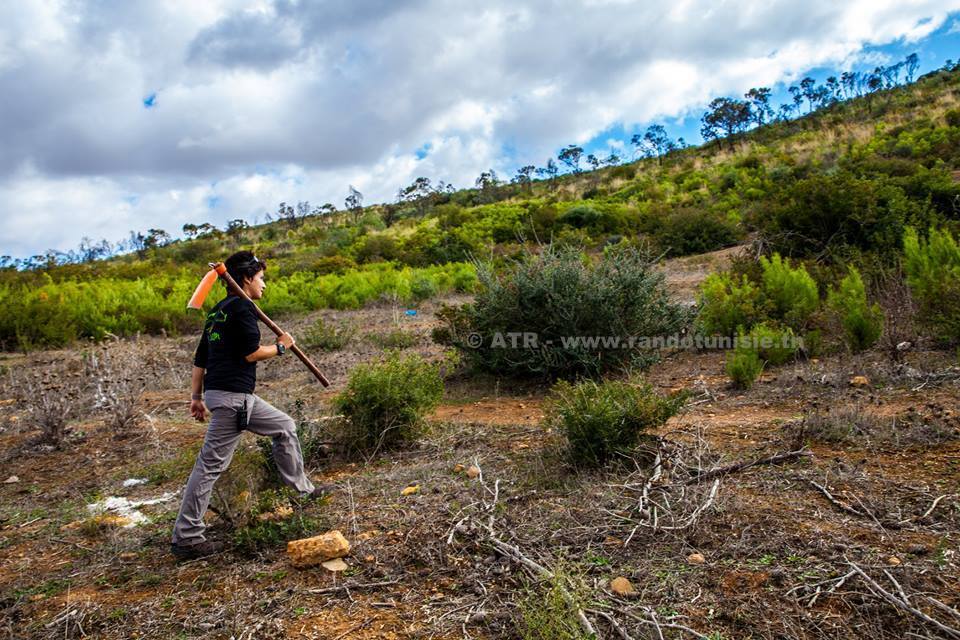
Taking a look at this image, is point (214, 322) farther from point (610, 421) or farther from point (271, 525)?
point (610, 421)

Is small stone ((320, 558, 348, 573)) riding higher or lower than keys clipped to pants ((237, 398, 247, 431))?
lower

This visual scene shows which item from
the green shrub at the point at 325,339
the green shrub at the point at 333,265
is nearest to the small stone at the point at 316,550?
the green shrub at the point at 325,339

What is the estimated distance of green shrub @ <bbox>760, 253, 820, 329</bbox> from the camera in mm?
7203

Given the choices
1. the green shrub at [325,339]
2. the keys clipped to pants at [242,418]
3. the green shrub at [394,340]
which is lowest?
the green shrub at [394,340]

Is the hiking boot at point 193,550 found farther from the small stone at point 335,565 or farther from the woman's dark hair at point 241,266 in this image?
the woman's dark hair at point 241,266

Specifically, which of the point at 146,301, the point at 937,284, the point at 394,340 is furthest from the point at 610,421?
the point at 146,301

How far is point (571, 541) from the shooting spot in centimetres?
297

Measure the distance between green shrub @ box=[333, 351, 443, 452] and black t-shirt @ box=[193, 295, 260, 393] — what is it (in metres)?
1.48

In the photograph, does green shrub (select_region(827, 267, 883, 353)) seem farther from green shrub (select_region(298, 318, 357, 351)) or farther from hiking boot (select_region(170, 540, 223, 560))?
green shrub (select_region(298, 318, 357, 351))

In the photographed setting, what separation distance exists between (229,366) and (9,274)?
21116mm

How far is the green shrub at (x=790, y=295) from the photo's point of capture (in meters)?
7.20

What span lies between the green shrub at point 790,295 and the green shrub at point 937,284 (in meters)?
1.01

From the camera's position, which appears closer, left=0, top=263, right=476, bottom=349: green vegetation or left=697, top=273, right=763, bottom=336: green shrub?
left=697, top=273, right=763, bottom=336: green shrub

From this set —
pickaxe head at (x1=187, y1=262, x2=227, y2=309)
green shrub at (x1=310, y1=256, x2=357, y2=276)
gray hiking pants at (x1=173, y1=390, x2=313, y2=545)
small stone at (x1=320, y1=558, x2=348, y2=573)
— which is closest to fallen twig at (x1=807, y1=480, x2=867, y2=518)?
small stone at (x1=320, y1=558, x2=348, y2=573)
